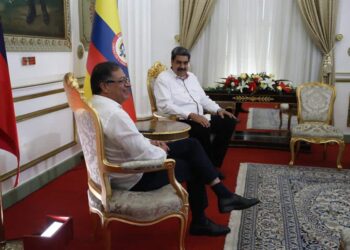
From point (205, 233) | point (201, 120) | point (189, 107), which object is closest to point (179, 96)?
point (189, 107)

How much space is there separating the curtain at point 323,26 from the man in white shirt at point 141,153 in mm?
2618

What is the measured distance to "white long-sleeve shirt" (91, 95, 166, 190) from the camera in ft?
5.67

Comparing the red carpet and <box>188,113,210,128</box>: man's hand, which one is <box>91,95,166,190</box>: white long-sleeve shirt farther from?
<box>188,113,210,128</box>: man's hand

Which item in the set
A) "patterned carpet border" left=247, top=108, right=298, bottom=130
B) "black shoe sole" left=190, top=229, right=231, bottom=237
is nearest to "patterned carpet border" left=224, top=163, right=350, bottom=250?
"black shoe sole" left=190, top=229, right=231, bottom=237

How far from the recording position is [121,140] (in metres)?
1.74

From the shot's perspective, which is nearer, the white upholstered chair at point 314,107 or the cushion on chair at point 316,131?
the cushion on chair at point 316,131

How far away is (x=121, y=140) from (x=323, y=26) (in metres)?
3.33

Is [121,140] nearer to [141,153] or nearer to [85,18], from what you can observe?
[141,153]

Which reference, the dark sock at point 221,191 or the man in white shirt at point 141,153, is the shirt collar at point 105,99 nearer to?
the man in white shirt at point 141,153

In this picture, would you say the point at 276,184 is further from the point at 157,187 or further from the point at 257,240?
the point at 157,187

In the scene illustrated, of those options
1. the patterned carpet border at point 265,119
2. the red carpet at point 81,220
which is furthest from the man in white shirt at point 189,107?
the patterned carpet border at point 265,119

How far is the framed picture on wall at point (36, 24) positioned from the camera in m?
2.47

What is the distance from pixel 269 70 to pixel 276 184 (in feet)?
6.26

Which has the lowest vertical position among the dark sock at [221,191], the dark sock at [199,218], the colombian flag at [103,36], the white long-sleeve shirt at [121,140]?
the dark sock at [199,218]
